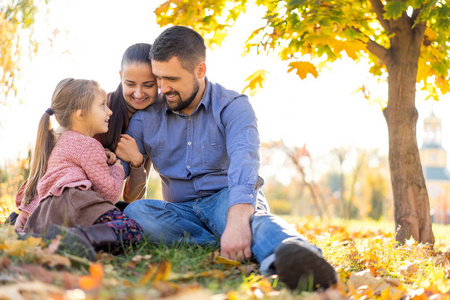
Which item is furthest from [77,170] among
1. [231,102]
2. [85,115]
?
[231,102]

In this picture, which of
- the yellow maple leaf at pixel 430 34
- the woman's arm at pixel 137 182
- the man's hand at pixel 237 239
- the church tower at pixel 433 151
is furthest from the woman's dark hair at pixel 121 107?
the church tower at pixel 433 151

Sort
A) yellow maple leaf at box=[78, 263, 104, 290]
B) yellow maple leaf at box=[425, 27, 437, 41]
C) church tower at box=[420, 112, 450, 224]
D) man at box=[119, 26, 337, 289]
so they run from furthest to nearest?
church tower at box=[420, 112, 450, 224] → yellow maple leaf at box=[425, 27, 437, 41] → man at box=[119, 26, 337, 289] → yellow maple leaf at box=[78, 263, 104, 290]

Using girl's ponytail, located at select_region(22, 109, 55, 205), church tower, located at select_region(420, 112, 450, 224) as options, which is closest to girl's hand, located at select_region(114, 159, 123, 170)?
girl's ponytail, located at select_region(22, 109, 55, 205)

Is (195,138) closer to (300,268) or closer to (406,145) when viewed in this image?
(300,268)

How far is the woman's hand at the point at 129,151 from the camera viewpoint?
302 cm

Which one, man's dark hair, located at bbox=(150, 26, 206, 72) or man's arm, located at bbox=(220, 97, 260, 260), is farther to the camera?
man's dark hair, located at bbox=(150, 26, 206, 72)

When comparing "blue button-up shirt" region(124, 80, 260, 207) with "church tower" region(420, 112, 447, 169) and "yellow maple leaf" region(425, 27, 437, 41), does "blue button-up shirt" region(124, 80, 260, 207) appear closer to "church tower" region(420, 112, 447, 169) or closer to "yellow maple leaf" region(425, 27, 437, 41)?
"yellow maple leaf" region(425, 27, 437, 41)

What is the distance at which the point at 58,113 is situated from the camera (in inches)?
113

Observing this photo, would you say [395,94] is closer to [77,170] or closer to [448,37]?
[448,37]

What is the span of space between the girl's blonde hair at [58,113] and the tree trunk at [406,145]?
271 centimetres

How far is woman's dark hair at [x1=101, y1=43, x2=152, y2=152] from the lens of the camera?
3020mm

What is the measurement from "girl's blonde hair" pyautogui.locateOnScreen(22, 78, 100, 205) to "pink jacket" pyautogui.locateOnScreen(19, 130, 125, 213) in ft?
0.20

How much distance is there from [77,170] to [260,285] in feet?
4.24

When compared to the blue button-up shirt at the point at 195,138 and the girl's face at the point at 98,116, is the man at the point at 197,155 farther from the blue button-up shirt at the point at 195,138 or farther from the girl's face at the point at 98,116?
the girl's face at the point at 98,116
